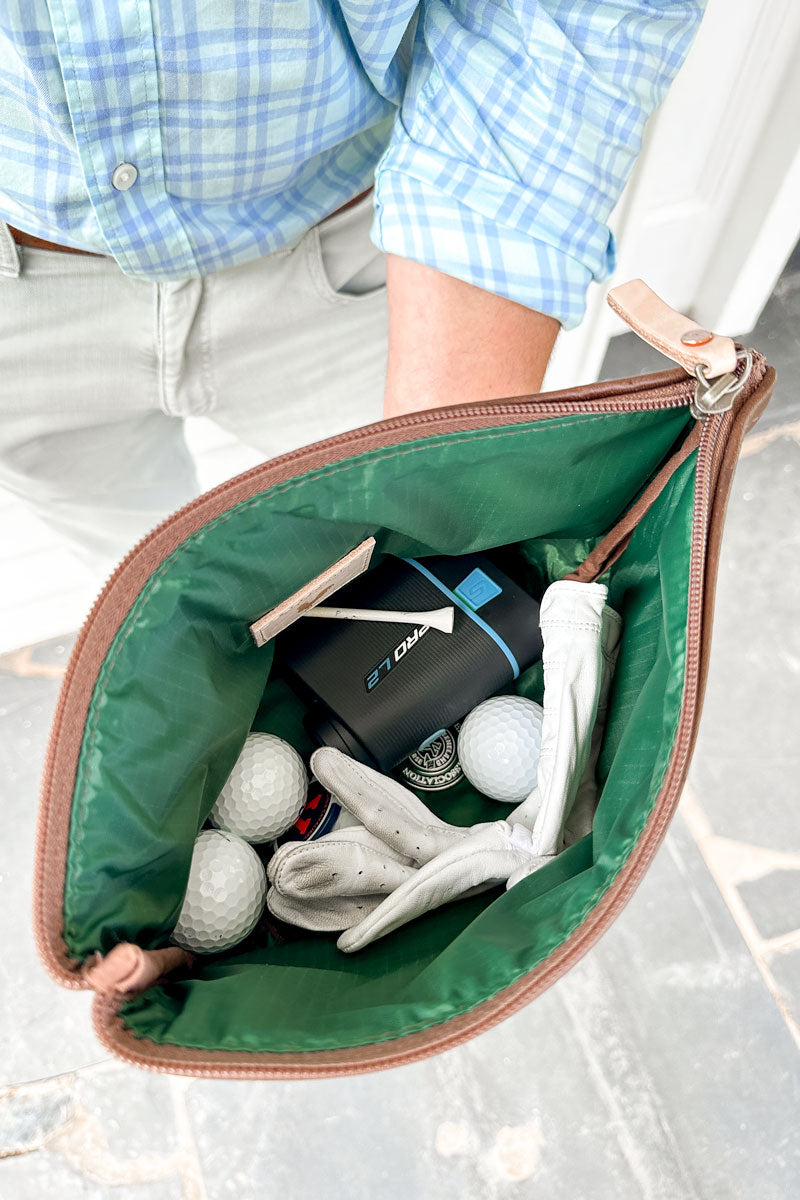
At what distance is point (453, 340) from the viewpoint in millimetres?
619

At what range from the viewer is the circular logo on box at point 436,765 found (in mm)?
681

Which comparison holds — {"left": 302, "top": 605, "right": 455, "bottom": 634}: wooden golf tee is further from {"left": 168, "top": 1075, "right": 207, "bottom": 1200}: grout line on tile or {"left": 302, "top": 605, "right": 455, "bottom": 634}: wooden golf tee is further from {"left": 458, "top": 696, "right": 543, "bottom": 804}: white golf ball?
{"left": 168, "top": 1075, "right": 207, "bottom": 1200}: grout line on tile

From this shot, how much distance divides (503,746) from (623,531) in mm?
172

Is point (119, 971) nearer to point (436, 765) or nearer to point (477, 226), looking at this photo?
point (436, 765)

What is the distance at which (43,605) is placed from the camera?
1.28 m

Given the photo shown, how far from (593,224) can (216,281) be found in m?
0.30

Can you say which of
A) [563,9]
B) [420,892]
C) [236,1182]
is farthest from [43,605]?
[563,9]

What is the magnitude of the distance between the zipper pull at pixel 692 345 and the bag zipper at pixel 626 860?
1cm

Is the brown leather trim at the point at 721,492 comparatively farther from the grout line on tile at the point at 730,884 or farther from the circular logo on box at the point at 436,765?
the grout line on tile at the point at 730,884

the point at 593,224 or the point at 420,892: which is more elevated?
the point at 593,224

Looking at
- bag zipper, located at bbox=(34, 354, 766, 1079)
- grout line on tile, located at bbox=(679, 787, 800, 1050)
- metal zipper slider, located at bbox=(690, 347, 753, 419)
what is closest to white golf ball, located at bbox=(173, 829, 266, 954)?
bag zipper, located at bbox=(34, 354, 766, 1079)

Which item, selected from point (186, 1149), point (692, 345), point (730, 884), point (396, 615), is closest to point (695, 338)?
point (692, 345)

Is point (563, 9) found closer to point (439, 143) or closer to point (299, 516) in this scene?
point (439, 143)

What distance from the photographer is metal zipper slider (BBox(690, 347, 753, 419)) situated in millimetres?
496
